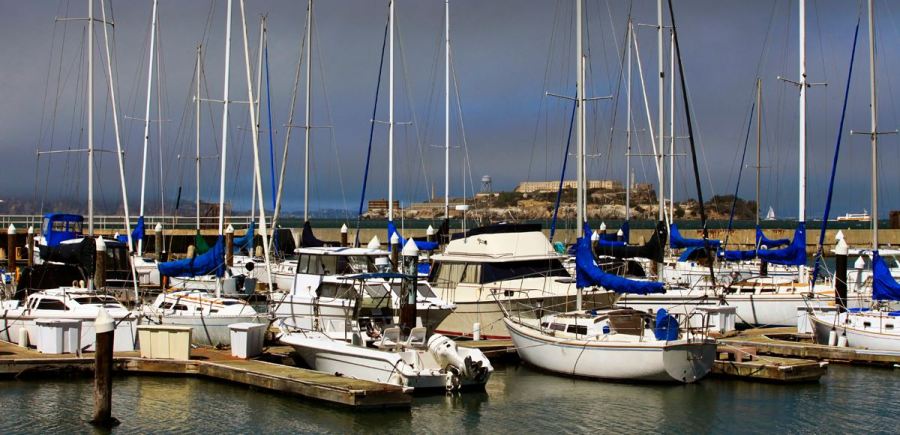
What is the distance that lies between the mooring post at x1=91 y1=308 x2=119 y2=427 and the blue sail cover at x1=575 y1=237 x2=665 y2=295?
1238 centimetres

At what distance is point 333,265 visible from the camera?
30016 millimetres

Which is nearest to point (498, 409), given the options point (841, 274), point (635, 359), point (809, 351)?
point (635, 359)

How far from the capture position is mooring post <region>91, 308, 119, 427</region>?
779 inches

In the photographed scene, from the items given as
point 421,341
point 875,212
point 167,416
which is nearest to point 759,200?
point 875,212

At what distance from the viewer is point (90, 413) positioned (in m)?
21.3

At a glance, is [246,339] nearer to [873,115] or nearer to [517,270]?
[517,270]

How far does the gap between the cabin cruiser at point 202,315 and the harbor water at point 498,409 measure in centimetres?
283

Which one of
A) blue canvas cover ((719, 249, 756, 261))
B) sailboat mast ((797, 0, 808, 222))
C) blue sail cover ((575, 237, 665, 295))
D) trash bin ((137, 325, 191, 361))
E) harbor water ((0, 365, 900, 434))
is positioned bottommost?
harbor water ((0, 365, 900, 434))

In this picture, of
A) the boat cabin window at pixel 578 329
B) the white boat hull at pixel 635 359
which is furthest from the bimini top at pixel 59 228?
the white boat hull at pixel 635 359

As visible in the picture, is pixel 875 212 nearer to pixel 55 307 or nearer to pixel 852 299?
pixel 852 299

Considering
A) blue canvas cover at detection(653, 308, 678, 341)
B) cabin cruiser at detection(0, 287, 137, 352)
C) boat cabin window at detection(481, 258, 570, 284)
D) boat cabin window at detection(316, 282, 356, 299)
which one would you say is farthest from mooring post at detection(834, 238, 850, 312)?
cabin cruiser at detection(0, 287, 137, 352)

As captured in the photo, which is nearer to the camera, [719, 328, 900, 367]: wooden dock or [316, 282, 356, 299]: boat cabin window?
[719, 328, 900, 367]: wooden dock

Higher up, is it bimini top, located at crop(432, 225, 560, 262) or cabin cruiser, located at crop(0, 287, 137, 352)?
bimini top, located at crop(432, 225, 560, 262)

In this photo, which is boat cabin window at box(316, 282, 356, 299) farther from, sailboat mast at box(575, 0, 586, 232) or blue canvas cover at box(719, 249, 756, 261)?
blue canvas cover at box(719, 249, 756, 261)
